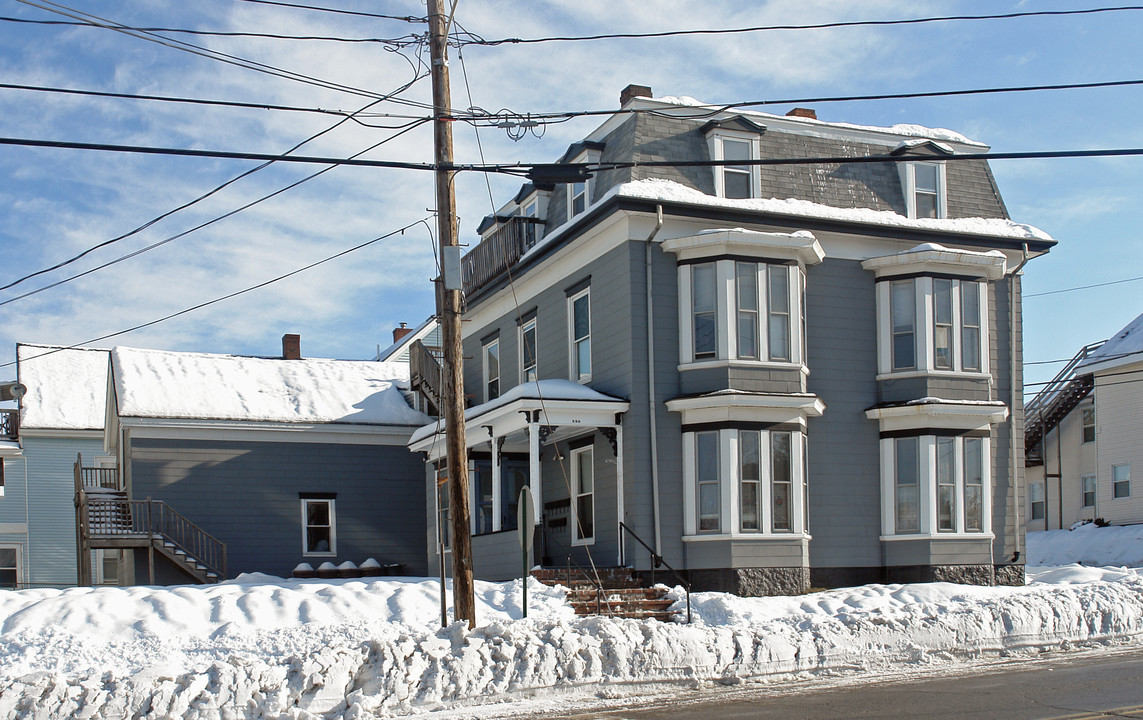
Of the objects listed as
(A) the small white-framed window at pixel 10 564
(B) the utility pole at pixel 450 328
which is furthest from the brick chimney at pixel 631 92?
(A) the small white-framed window at pixel 10 564

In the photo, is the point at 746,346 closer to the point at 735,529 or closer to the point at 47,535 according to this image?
the point at 735,529

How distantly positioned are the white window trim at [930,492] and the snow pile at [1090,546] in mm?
10853

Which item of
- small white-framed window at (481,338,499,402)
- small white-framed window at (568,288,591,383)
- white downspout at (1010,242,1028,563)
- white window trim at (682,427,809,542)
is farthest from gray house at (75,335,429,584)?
white downspout at (1010,242,1028,563)

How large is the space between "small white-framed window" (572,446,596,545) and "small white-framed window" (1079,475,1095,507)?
21411 millimetres

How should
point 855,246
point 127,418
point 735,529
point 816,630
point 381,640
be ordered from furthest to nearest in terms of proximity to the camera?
point 127,418, point 855,246, point 735,529, point 816,630, point 381,640

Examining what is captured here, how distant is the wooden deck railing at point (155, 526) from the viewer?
84.0 feet

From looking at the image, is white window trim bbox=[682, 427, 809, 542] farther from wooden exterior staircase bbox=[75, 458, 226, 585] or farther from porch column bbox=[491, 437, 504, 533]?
wooden exterior staircase bbox=[75, 458, 226, 585]

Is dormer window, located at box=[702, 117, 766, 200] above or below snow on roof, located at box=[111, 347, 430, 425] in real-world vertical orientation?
above

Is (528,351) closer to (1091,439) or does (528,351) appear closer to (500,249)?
(500,249)

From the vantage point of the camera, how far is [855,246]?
2250 centimetres

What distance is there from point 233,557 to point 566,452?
9.16m

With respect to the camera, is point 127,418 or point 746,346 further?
point 127,418

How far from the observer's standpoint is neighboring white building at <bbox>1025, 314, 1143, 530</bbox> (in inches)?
1374

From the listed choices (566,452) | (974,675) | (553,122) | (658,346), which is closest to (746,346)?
(658,346)
